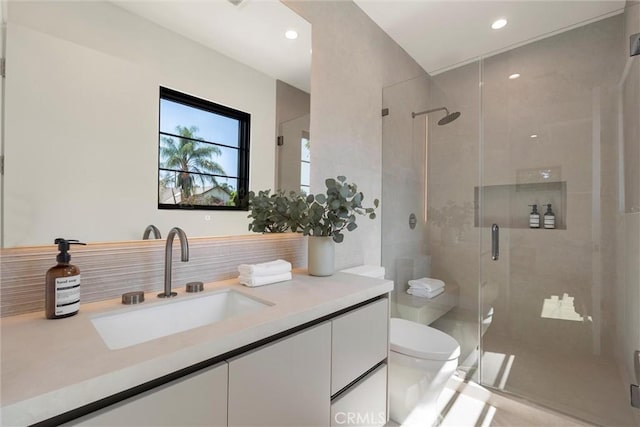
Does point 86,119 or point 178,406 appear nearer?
point 178,406

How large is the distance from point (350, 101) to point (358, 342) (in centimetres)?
147

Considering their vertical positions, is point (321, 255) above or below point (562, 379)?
above

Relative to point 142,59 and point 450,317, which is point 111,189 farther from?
point 450,317

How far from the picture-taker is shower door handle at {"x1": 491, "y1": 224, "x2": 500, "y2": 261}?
2180mm

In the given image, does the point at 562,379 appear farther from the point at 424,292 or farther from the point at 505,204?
the point at 505,204

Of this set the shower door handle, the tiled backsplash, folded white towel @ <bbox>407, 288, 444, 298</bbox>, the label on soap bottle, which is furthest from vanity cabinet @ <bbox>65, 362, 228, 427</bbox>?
the shower door handle

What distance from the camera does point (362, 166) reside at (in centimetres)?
199

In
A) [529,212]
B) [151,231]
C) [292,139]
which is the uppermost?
[292,139]

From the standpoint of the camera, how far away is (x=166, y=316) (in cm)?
92

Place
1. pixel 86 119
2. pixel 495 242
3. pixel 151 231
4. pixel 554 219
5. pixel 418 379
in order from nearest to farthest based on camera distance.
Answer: pixel 86 119, pixel 151 231, pixel 418 379, pixel 554 219, pixel 495 242

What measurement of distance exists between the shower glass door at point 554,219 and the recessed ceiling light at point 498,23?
198 mm

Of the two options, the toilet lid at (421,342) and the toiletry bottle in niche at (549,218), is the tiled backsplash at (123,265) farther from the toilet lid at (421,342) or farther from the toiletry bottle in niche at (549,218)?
the toiletry bottle in niche at (549,218)

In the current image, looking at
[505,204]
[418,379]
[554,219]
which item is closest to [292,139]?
[418,379]

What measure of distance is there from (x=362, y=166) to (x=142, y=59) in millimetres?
1372
